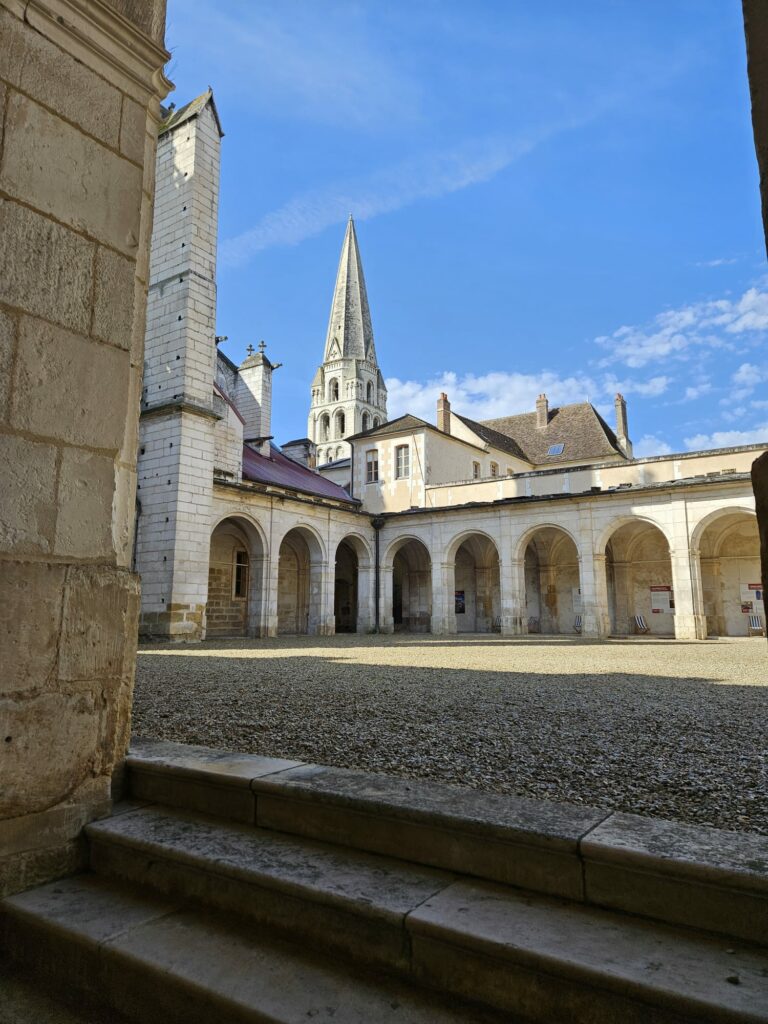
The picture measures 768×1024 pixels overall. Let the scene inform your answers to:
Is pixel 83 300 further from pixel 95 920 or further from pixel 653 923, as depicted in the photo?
pixel 653 923

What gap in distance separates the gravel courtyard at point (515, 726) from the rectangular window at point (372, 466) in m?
19.8

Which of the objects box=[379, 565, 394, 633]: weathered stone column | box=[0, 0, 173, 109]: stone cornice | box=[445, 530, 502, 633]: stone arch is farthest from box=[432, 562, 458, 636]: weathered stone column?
box=[0, 0, 173, 109]: stone cornice

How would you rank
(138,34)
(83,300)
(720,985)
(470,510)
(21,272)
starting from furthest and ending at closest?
(470,510), (138,34), (83,300), (21,272), (720,985)

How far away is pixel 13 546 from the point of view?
2.11 metres

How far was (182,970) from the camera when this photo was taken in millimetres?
1546

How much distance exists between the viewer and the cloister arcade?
19000 millimetres

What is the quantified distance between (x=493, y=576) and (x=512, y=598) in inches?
229

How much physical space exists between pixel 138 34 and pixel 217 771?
299 centimetres

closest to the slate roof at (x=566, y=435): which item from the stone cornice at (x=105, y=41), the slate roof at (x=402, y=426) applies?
the slate roof at (x=402, y=426)

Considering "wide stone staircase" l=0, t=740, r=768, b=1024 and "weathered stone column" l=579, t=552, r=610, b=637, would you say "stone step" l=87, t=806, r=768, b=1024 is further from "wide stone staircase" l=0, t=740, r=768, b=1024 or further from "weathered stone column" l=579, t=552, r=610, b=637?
"weathered stone column" l=579, t=552, r=610, b=637

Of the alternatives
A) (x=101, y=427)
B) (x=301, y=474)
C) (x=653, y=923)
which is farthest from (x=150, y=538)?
(x=653, y=923)

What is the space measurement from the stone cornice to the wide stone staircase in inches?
113

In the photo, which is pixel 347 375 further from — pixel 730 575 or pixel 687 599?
pixel 687 599

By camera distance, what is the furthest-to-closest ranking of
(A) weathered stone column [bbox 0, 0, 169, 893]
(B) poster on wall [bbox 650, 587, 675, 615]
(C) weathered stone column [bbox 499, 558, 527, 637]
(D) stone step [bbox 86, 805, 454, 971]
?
(B) poster on wall [bbox 650, 587, 675, 615] < (C) weathered stone column [bbox 499, 558, 527, 637] < (A) weathered stone column [bbox 0, 0, 169, 893] < (D) stone step [bbox 86, 805, 454, 971]
